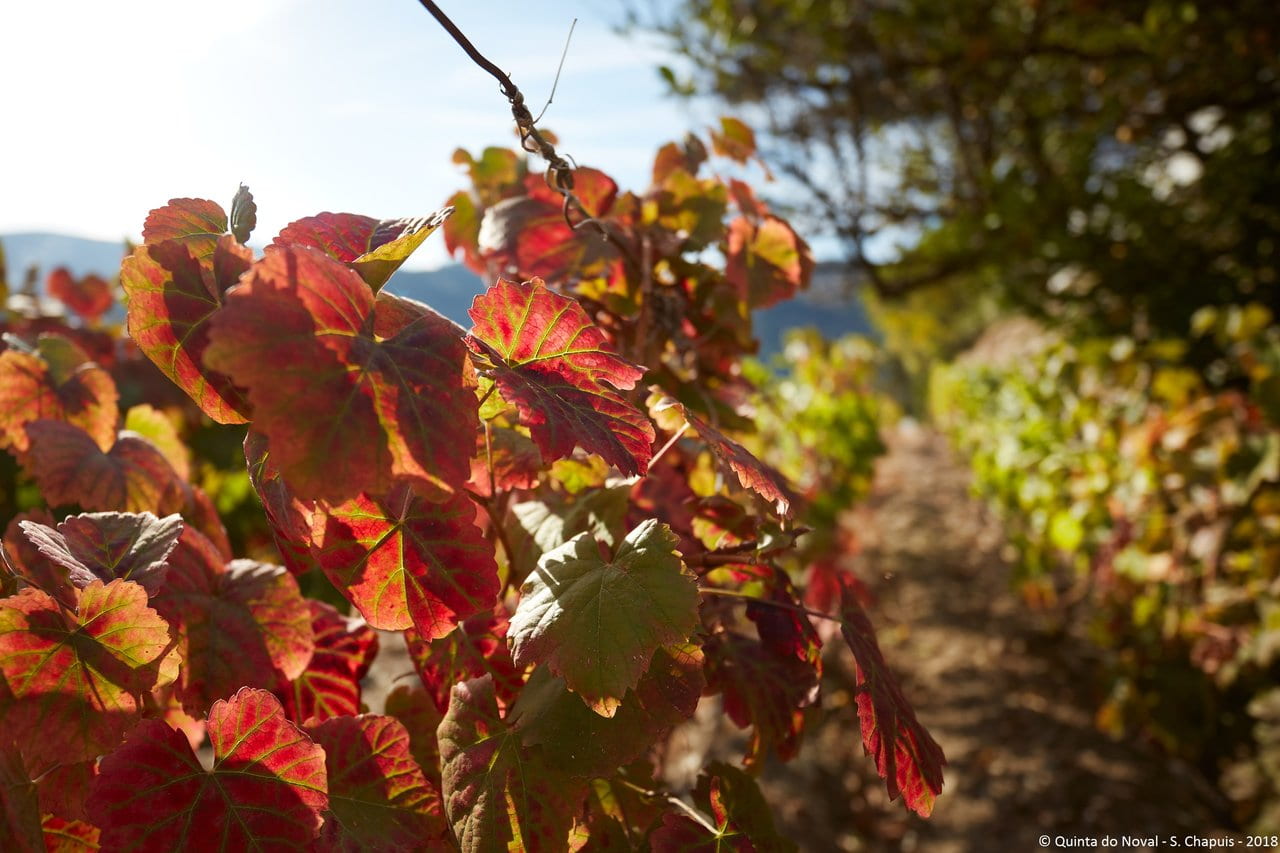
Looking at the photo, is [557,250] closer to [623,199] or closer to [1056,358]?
[623,199]

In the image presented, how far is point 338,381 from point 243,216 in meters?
0.26

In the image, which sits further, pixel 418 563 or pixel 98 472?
pixel 98 472

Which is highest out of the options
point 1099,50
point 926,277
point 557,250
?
point 1099,50

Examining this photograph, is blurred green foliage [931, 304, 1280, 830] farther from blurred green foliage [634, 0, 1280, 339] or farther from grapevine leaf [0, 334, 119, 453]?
grapevine leaf [0, 334, 119, 453]

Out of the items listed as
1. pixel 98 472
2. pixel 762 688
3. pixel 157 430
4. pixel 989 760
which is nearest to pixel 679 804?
pixel 762 688

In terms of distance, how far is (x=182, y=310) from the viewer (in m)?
0.66

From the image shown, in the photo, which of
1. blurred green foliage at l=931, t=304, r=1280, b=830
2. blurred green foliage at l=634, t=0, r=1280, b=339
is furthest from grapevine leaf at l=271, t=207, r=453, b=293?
blurred green foliage at l=634, t=0, r=1280, b=339

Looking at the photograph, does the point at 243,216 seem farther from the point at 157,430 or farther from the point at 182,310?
the point at 157,430

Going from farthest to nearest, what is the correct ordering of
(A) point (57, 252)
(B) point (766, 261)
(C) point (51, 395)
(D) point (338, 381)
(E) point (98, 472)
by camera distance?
(A) point (57, 252)
(B) point (766, 261)
(C) point (51, 395)
(E) point (98, 472)
(D) point (338, 381)

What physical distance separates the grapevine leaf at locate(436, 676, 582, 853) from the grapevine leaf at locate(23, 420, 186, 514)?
525 millimetres

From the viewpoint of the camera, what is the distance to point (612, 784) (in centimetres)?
84

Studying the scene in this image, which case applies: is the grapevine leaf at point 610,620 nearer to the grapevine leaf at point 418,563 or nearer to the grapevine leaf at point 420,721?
the grapevine leaf at point 418,563

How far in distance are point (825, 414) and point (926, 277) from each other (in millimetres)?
1327

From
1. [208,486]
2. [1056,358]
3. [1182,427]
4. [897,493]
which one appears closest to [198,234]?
[208,486]
